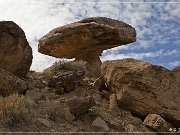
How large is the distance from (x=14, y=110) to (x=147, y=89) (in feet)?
17.4

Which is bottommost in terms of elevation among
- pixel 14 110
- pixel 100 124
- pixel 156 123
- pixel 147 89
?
pixel 156 123

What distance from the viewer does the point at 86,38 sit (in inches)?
774

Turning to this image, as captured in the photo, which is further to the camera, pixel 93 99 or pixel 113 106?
pixel 113 106

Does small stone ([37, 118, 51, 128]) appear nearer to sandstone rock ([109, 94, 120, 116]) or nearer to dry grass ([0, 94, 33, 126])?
dry grass ([0, 94, 33, 126])

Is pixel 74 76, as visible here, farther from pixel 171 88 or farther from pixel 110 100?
pixel 171 88

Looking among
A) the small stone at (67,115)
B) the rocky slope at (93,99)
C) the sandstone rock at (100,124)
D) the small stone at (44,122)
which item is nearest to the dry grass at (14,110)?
the rocky slope at (93,99)

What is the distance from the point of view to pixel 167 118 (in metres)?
14.3

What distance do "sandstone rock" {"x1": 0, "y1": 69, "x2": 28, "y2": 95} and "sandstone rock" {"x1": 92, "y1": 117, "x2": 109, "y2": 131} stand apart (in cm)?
285

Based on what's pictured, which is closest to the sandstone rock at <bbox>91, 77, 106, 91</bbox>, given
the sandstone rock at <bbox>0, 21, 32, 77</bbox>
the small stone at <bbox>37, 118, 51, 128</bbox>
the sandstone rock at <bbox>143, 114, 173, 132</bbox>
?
the sandstone rock at <bbox>0, 21, 32, 77</bbox>

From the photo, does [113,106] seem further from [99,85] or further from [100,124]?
[99,85]

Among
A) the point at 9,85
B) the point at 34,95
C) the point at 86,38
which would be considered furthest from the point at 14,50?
the point at 86,38

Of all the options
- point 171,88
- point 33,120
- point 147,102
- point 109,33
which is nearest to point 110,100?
point 147,102

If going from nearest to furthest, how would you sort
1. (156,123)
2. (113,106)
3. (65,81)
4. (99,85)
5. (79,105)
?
(79,105) → (156,123) → (113,106) → (65,81) → (99,85)

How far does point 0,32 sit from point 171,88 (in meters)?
6.75
